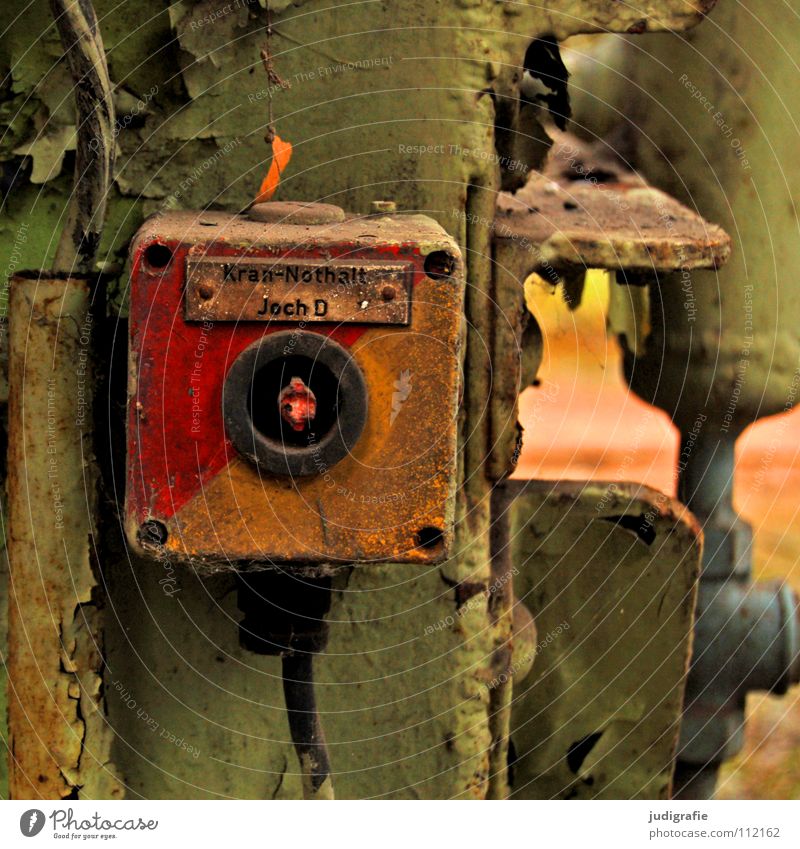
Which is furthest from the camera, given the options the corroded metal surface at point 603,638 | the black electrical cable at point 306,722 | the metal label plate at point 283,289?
the corroded metal surface at point 603,638

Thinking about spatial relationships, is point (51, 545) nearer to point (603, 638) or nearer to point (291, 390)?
point (291, 390)

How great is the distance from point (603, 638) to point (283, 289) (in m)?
0.50

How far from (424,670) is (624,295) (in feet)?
1.35

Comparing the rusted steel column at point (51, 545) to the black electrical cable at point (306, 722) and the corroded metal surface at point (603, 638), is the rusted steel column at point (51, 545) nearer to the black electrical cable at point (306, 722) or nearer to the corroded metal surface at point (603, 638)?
the black electrical cable at point (306, 722)

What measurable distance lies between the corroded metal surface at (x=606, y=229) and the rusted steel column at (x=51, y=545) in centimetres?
31

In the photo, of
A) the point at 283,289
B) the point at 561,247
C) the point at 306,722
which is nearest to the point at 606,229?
the point at 561,247

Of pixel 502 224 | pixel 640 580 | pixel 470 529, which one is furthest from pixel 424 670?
pixel 502 224

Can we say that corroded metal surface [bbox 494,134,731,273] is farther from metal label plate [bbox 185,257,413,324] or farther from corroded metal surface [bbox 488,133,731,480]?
metal label plate [bbox 185,257,413,324]

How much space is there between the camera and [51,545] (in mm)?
766

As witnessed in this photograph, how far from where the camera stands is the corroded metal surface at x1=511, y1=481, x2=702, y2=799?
3.17 ft

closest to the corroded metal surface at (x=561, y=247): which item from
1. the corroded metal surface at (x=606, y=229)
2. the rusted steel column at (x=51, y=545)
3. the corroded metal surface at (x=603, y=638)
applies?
the corroded metal surface at (x=606, y=229)

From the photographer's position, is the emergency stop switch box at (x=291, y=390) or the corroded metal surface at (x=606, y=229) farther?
the corroded metal surface at (x=606, y=229)

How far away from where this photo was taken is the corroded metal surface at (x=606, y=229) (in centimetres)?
87

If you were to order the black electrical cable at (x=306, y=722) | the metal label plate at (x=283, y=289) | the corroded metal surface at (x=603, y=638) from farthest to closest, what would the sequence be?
the corroded metal surface at (x=603, y=638), the black electrical cable at (x=306, y=722), the metal label plate at (x=283, y=289)
